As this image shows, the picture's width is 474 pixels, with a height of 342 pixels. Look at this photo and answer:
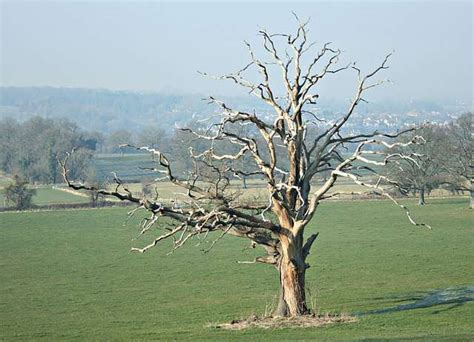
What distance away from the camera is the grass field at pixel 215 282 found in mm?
22594

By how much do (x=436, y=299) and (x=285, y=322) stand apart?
8.09 m

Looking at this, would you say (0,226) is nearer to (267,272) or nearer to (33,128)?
(267,272)

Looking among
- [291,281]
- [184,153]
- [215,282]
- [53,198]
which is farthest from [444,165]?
[291,281]

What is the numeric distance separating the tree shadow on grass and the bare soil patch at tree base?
2192 millimetres

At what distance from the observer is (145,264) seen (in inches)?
1658

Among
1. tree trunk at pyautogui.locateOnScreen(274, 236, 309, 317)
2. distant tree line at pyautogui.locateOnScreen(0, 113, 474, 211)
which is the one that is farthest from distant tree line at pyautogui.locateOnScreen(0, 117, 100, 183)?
tree trunk at pyautogui.locateOnScreen(274, 236, 309, 317)

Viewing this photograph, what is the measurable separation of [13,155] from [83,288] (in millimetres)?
75071

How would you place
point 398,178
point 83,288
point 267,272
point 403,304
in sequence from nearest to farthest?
point 403,304 < point 83,288 < point 267,272 < point 398,178

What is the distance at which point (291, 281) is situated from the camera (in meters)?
22.5

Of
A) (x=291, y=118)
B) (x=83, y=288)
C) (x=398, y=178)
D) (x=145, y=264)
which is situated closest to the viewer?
(x=291, y=118)

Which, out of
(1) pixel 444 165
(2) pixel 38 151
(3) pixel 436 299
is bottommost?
(3) pixel 436 299

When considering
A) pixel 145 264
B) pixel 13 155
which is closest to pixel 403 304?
pixel 145 264

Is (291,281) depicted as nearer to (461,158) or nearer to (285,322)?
(285,322)

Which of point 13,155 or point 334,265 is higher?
point 13,155
